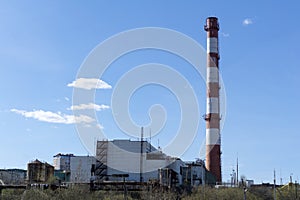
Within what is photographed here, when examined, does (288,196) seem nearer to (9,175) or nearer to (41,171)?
(41,171)

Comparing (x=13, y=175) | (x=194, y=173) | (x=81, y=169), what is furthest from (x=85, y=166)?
(x=194, y=173)

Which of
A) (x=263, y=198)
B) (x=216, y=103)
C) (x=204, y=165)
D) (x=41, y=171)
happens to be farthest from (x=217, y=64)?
(x=41, y=171)


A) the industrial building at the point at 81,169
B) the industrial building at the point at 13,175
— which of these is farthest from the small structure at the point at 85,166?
the industrial building at the point at 13,175

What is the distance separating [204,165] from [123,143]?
30.0 feet

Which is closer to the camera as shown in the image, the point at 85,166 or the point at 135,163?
the point at 135,163

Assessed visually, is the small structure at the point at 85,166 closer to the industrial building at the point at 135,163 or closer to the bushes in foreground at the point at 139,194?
the industrial building at the point at 135,163

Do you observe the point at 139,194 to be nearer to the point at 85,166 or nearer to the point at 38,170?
the point at 85,166

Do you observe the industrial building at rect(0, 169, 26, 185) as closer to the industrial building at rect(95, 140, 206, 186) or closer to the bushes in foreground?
the industrial building at rect(95, 140, 206, 186)

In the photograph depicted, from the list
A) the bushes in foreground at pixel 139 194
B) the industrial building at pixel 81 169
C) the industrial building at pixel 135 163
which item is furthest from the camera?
the industrial building at pixel 81 169

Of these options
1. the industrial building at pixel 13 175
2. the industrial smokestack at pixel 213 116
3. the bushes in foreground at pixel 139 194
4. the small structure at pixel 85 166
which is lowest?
the bushes in foreground at pixel 139 194

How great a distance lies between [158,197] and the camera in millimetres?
30953

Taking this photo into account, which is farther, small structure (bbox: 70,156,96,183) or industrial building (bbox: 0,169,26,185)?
industrial building (bbox: 0,169,26,185)

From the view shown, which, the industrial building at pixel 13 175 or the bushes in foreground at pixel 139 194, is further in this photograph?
the industrial building at pixel 13 175

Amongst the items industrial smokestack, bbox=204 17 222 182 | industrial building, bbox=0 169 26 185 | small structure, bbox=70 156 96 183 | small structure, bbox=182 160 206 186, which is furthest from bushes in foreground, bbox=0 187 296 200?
industrial building, bbox=0 169 26 185
